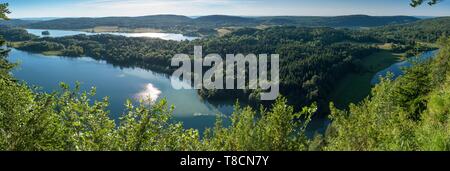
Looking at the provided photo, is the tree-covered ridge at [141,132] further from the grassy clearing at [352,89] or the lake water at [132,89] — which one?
the grassy clearing at [352,89]

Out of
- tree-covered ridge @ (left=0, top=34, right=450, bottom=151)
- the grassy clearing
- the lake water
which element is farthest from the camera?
the grassy clearing

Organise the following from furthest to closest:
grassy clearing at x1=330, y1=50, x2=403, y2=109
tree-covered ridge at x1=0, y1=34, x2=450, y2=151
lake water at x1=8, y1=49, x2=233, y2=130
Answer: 1. grassy clearing at x1=330, y1=50, x2=403, y2=109
2. lake water at x1=8, y1=49, x2=233, y2=130
3. tree-covered ridge at x1=0, y1=34, x2=450, y2=151

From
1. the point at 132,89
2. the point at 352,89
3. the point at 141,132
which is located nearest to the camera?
the point at 141,132

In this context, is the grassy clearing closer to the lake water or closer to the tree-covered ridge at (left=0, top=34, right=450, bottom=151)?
the lake water

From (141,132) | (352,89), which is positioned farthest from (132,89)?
(141,132)

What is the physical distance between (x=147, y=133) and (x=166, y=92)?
458 ft

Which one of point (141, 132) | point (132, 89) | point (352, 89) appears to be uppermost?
point (141, 132)

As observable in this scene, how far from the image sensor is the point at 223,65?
193 metres

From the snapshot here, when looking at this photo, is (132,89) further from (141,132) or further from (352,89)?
(141,132)

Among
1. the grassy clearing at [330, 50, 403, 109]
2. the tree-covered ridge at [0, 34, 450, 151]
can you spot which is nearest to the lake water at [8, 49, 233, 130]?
the grassy clearing at [330, 50, 403, 109]

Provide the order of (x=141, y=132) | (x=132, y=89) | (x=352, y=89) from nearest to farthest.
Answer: (x=141, y=132) < (x=352, y=89) < (x=132, y=89)

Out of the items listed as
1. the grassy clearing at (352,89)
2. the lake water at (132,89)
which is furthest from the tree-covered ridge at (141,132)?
the grassy clearing at (352,89)

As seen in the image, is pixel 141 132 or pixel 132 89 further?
pixel 132 89
